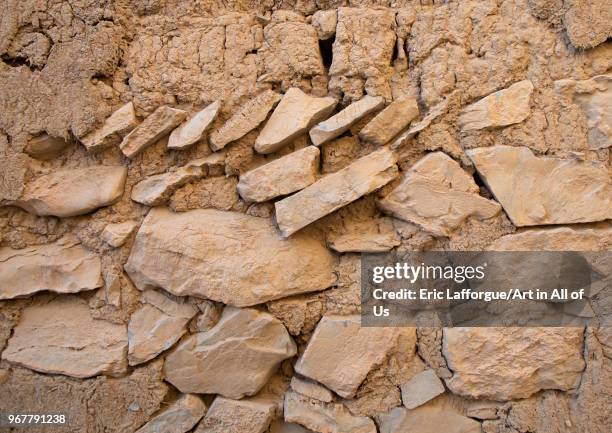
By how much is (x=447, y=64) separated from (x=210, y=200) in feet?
3.12

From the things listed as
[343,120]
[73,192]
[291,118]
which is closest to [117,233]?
[73,192]

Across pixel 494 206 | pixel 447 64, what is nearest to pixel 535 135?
pixel 494 206

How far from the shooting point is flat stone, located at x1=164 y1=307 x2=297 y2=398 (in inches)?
61.1

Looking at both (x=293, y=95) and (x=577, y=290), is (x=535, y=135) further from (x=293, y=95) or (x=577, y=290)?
(x=293, y=95)

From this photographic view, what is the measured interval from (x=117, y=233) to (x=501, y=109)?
1.37m

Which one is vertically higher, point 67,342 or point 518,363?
point 67,342

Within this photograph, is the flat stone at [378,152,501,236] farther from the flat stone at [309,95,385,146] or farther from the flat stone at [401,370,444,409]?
the flat stone at [401,370,444,409]

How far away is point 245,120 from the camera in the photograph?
163 cm

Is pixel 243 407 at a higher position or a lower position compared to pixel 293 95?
lower

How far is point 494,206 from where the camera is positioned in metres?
1.53

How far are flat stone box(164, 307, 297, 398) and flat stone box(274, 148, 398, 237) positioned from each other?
320 millimetres

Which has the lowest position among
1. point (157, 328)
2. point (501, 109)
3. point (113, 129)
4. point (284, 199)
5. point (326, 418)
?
point (326, 418)

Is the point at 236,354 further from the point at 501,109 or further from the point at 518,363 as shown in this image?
the point at 501,109

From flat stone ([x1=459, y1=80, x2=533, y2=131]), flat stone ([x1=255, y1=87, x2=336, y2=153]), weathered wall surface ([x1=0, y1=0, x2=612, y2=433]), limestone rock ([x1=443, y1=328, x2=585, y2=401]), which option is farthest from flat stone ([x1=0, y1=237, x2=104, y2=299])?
flat stone ([x1=459, y1=80, x2=533, y2=131])
